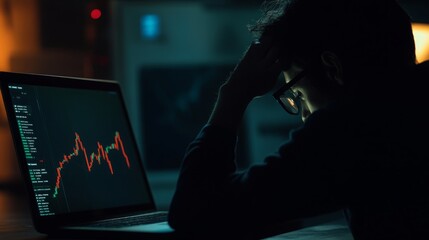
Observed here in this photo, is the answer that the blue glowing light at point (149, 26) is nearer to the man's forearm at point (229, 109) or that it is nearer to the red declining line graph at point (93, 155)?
the red declining line graph at point (93, 155)

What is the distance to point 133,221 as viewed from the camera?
1.30m

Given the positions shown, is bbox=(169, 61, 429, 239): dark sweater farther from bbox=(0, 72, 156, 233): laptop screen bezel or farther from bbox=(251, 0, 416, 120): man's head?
bbox=(0, 72, 156, 233): laptop screen bezel

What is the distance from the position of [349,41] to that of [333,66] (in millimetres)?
46

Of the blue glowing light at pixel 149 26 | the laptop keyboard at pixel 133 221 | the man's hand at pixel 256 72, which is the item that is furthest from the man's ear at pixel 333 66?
the blue glowing light at pixel 149 26

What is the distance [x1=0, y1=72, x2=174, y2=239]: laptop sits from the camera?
1238 mm

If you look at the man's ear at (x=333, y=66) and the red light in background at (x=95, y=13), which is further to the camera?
the red light in background at (x=95, y=13)

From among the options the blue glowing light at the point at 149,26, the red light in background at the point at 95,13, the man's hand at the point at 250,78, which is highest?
the red light in background at the point at 95,13

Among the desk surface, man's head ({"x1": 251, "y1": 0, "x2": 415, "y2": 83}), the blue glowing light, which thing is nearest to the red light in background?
the blue glowing light

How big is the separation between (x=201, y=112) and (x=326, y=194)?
14.4 feet

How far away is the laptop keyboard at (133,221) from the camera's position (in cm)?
125

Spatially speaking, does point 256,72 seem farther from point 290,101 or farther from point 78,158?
point 78,158

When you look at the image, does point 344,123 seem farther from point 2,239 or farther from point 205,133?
point 2,239

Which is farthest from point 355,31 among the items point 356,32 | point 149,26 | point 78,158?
point 149,26

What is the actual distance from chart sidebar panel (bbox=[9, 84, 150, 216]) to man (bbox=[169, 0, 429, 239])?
0.94 ft
